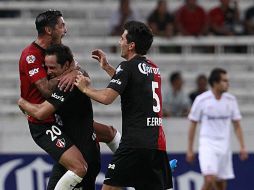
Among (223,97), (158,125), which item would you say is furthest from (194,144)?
(158,125)

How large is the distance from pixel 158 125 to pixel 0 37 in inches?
326

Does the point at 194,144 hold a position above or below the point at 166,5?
below

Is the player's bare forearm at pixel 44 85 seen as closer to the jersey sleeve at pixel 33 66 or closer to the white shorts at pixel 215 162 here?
the jersey sleeve at pixel 33 66

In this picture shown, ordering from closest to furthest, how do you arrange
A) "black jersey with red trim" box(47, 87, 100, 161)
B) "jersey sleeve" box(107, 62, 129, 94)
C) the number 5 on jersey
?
"jersey sleeve" box(107, 62, 129, 94) < the number 5 on jersey < "black jersey with red trim" box(47, 87, 100, 161)

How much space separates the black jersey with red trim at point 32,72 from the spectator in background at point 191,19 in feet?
25.2

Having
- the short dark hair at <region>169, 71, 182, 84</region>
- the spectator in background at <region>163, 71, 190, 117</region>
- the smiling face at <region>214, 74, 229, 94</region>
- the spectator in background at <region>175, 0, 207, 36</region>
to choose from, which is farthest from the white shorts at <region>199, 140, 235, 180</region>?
the spectator in background at <region>175, 0, 207, 36</region>

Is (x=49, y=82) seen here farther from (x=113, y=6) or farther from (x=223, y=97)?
(x=113, y=6)

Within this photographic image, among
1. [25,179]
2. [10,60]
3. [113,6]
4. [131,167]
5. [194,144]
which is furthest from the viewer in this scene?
[113,6]

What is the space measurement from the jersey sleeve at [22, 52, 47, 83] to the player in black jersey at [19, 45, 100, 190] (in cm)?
9

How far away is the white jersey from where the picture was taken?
13.5 meters

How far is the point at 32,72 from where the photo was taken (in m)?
9.12

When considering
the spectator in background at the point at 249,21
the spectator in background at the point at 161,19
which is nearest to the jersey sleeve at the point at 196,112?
the spectator in background at the point at 161,19

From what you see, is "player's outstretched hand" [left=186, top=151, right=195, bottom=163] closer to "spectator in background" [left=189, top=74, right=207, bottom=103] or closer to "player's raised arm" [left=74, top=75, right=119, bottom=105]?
"spectator in background" [left=189, top=74, right=207, bottom=103]

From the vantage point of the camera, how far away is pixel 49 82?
9125 mm
